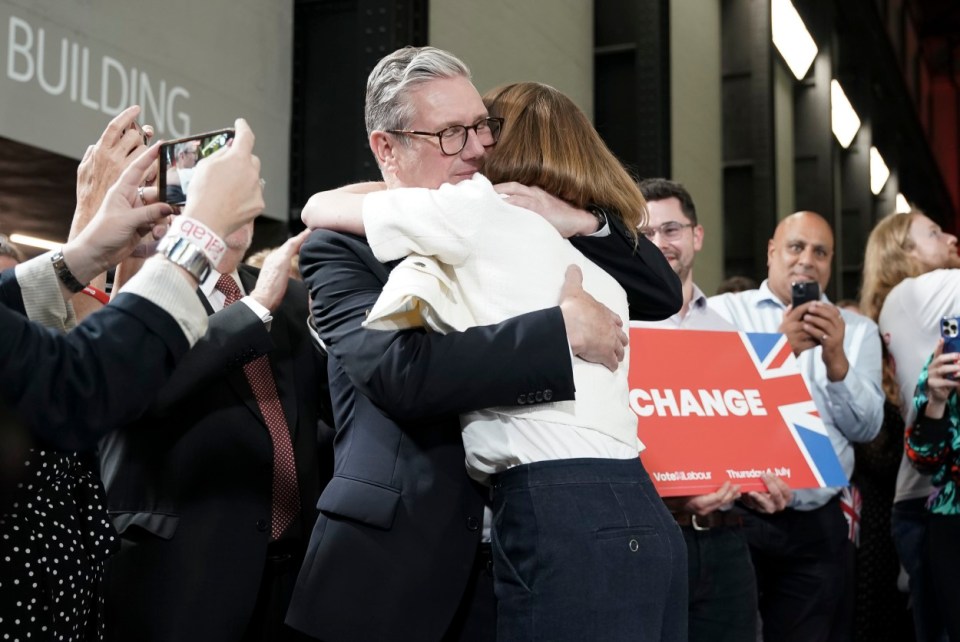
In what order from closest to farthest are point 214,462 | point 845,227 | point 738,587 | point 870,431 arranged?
point 214,462
point 738,587
point 870,431
point 845,227

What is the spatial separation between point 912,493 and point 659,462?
59.4 inches

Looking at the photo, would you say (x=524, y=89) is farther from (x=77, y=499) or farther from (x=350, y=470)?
(x=77, y=499)


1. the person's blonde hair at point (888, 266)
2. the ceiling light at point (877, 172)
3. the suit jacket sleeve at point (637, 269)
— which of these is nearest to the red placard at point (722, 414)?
the suit jacket sleeve at point (637, 269)

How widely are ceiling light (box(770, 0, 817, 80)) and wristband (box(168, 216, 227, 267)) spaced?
1083cm

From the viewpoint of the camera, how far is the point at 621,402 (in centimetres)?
176

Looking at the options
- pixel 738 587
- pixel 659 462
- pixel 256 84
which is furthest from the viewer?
pixel 256 84

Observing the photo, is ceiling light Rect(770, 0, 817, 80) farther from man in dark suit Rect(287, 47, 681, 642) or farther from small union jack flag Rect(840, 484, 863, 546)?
man in dark suit Rect(287, 47, 681, 642)

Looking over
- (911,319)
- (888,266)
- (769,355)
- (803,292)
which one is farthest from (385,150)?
(888,266)

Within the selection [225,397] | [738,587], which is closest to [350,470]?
[225,397]

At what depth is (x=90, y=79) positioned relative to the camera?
15.3 feet

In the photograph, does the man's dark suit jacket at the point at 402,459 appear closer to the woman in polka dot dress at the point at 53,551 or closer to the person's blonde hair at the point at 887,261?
the woman in polka dot dress at the point at 53,551

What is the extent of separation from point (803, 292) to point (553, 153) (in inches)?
76.4

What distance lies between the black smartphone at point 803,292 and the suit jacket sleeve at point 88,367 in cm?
258

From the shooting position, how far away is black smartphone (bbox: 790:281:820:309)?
138 inches
